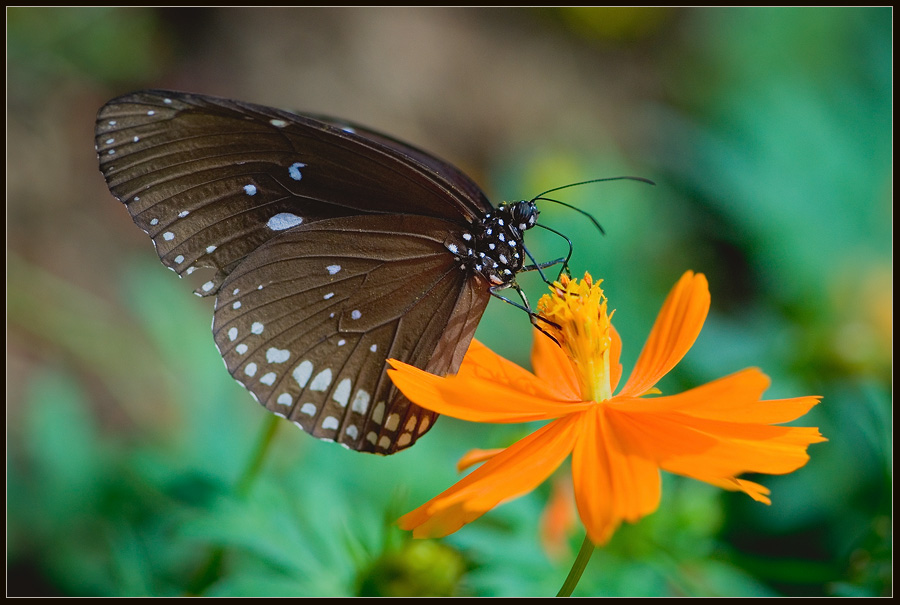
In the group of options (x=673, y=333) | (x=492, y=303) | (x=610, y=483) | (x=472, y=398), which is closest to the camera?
(x=610, y=483)

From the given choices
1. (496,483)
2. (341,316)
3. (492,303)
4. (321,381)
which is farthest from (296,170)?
(492,303)

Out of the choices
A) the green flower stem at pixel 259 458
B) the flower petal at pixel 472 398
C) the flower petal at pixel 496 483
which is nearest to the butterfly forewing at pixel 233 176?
the green flower stem at pixel 259 458

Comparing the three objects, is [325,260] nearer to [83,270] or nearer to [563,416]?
[563,416]

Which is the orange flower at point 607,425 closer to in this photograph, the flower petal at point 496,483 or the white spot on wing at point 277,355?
the flower petal at point 496,483

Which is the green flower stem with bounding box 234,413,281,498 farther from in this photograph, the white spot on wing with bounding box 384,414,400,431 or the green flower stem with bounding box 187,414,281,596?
the white spot on wing with bounding box 384,414,400,431

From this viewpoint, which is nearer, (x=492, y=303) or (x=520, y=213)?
(x=520, y=213)

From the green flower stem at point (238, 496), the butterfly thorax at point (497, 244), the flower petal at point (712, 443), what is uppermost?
the butterfly thorax at point (497, 244)

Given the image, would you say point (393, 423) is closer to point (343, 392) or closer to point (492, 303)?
point (343, 392)

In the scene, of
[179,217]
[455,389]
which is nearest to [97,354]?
[179,217]
